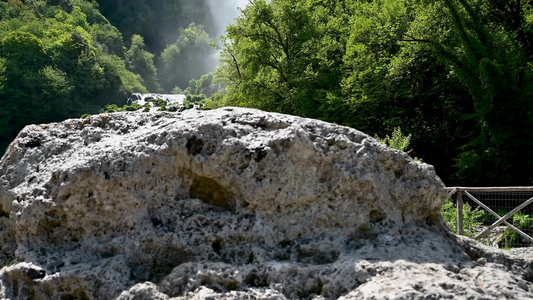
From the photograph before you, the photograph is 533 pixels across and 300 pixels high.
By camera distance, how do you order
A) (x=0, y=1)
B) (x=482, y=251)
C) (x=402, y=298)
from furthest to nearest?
(x=0, y=1) → (x=482, y=251) → (x=402, y=298)

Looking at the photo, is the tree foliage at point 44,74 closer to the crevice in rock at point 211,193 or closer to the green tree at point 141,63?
the green tree at point 141,63

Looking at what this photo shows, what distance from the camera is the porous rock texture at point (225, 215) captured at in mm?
3160

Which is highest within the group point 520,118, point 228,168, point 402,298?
point 520,118

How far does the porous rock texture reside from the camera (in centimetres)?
316

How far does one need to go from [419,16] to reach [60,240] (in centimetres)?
2002

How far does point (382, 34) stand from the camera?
2188 centimetres

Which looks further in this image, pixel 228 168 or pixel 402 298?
pixel 228 168

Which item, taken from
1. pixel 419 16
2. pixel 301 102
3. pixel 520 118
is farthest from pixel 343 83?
pixel 520 118

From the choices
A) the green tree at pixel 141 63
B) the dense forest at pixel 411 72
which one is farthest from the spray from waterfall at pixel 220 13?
the dense forest at pixel 411 72

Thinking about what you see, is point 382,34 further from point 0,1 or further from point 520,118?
point 0,1

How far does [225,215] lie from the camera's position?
3.43 metres

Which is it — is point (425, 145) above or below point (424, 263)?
above

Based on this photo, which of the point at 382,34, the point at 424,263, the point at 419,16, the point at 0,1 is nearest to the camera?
the point at 424,263

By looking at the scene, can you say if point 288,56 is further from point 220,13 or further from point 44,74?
point 220,13
